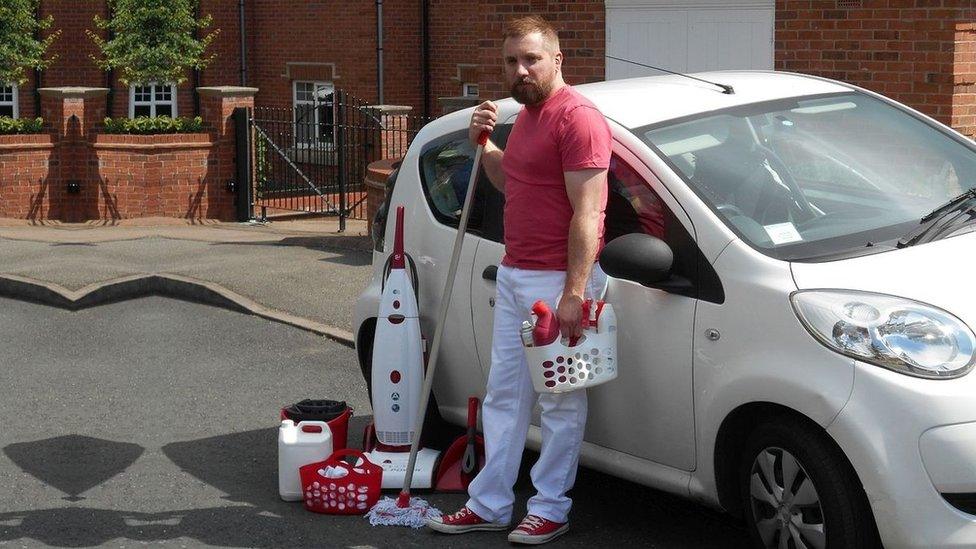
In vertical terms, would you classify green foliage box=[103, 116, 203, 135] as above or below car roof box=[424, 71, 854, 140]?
below

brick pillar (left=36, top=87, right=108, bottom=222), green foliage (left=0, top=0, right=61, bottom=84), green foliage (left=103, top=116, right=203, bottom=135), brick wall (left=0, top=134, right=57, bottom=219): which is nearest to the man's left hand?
green foliage (left=103, top=116, right=203, bottom=135)

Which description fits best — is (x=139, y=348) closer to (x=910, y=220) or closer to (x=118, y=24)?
(x=910, y=220)

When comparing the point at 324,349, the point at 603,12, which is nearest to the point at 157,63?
the point at 603,12

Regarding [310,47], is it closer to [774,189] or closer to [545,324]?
[774,189]

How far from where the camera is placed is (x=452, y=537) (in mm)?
5660

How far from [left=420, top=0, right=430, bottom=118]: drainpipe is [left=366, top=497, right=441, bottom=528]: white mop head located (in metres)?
19.9

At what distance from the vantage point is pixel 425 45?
25234mm

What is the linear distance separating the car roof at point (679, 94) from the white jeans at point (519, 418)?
74 cm

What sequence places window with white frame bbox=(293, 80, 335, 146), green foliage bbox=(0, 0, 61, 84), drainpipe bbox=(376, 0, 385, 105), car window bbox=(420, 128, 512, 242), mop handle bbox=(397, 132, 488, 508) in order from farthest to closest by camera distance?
window with white frame bbox=(293, 80, 335, 146)
drainpipe bbox=(376, 0, 385, 105)
green foliage bbox=(0, 0, 61, 84)
car window bbox=(420, 128, 512, 242)
mop handle bbox=(397, 132, 488, 508)

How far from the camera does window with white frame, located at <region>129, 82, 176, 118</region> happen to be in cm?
2752

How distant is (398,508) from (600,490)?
0.96 meters

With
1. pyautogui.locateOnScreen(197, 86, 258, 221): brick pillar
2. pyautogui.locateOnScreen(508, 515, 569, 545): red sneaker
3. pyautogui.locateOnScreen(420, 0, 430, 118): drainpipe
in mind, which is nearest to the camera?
pyautogui.locateOnScreen(508, 515, 569, 545): red sneaker

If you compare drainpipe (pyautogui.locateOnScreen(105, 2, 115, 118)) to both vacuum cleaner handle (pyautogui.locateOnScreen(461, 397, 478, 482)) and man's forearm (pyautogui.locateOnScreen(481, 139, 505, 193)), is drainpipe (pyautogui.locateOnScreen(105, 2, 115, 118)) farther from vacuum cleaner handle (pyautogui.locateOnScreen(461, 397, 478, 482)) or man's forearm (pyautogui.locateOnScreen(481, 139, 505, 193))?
man's forearm (pyautogui.locateOnScreen(481, 139, 505, 193))

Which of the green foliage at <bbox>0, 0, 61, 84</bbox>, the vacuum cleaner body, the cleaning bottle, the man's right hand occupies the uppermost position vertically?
the green foliage at <bbox>0, 0, 61, 84</bbox>
